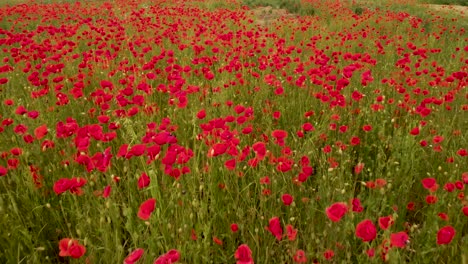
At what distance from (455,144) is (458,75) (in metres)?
0.93

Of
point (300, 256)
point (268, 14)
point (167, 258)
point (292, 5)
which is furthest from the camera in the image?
point (292, 5)

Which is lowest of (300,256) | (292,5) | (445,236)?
(300,256)

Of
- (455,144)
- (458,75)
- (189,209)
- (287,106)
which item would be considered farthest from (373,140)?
(189,209)

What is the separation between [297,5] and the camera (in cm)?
1216

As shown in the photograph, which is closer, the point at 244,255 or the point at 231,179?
the point at 244,255

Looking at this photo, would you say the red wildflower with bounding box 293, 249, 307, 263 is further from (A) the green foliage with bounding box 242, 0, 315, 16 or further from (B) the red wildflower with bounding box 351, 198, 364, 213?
(A) the green foliage with bounding box 242, 0, 315, 16

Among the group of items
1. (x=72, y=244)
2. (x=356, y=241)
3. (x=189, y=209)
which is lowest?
(x=356, y=241)

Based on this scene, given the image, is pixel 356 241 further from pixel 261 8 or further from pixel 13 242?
pixel 261 8

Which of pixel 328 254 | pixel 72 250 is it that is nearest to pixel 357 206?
pixel 328 254

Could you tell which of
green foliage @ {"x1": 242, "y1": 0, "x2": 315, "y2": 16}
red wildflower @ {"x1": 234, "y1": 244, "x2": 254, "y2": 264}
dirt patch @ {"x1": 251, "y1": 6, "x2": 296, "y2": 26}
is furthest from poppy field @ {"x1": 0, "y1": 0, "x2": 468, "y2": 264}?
green foliage @ {"x1": 242, "y1": 0, "x2": 315, "y2": 16}

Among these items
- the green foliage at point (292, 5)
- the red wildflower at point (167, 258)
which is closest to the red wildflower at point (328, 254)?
the red wildflower at point (167, 258)

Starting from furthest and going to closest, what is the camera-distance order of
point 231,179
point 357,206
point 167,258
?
1. point 231,179
2. point 357,206
3. point 167,258

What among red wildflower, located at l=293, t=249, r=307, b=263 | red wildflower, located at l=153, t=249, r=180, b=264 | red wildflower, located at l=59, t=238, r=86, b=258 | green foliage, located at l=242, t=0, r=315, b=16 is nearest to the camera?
red wildflower, located at l=153, t=249, r=180, b=264

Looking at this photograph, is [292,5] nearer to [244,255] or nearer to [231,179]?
[231,179]
